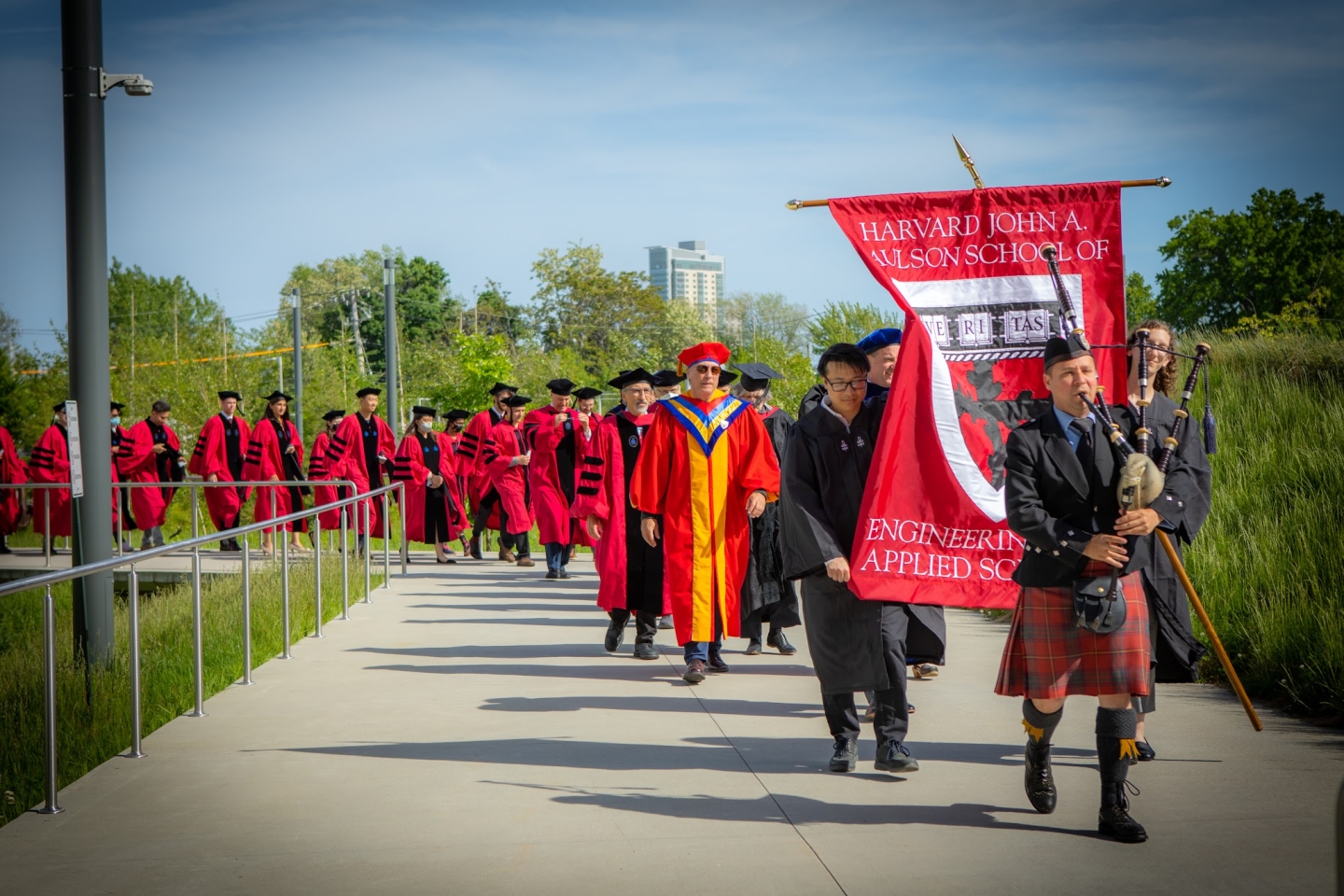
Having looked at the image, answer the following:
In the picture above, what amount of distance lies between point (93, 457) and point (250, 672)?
1.68 m

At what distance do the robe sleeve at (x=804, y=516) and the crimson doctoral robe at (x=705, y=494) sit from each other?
194cm

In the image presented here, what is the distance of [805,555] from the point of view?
547 centimetres

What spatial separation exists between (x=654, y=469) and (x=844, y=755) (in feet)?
9.19

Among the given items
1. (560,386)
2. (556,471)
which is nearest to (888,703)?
(560,386)

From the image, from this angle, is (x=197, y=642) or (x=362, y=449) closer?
(x=197, y=642)

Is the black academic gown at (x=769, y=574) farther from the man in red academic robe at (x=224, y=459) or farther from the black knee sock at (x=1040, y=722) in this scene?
the man in red academic robe at (x=224, y=459)

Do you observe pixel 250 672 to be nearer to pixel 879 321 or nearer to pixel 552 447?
pixel 552 447

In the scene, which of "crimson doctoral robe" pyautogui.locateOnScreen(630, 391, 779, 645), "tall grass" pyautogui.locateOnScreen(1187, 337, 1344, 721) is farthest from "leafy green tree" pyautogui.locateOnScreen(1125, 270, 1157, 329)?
"crimson doctoral robe" pyautogui.locateOnScreen(630, 391, 779, 645)

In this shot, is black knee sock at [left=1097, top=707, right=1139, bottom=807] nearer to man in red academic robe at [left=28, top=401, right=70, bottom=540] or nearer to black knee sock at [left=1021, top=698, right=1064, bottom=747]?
black knee sock at [left=1021, top=698, right=1064, bottom=747]

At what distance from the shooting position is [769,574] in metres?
8.36

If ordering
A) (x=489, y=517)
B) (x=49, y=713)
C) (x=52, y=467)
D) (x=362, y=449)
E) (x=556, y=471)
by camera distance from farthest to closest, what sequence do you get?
(x=52, y=467) → (x=489, y=517) → (x=362, y=449) → (x=556, y=471) → (x=49, y=713)

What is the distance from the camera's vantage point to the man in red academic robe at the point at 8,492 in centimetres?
1842

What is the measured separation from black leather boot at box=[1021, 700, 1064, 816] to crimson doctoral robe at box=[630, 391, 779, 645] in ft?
10.4

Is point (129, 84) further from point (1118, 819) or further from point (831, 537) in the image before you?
point (1118, 819)
